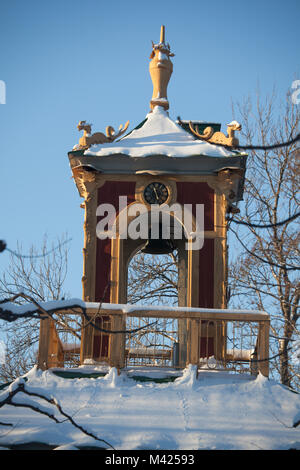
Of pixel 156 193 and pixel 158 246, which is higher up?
pixel 156 193

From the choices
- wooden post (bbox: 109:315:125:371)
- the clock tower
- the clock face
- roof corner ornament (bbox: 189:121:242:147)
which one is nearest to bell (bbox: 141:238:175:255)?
the clock tower

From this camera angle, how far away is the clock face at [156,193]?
1373 centimetres

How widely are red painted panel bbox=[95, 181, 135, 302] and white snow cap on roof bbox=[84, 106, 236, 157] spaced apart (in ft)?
1.88

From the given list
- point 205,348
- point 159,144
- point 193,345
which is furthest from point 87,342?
point 159,144

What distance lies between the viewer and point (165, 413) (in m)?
9.43

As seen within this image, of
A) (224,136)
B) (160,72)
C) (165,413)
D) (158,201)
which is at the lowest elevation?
(165,413)

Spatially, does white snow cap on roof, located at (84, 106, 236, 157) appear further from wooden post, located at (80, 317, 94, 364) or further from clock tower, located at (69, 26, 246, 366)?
wooden post, located at (80, 317, 94, 364)

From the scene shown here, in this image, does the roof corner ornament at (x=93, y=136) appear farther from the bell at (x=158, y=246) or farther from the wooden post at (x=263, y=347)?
the wooden post at (x=263, y=347)

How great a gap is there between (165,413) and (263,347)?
2162 mm

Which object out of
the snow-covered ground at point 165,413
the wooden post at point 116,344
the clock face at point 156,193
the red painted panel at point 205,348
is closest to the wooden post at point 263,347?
the snow-covered ground at point 165,413

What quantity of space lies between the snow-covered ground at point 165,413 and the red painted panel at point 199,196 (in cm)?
347

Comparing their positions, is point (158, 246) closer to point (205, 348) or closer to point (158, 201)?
point (158, 201)

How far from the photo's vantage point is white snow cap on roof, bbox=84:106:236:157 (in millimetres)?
13750

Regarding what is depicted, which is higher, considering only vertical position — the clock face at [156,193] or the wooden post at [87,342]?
the clock face at [156,193]
